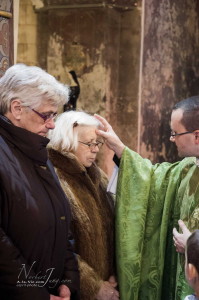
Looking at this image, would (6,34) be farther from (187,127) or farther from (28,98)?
(187,127)

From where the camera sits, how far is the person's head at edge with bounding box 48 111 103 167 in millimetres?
3402

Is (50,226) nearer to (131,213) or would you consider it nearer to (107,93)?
(131,213)

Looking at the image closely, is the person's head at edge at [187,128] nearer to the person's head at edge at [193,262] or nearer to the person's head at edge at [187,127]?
the person's head at edge at [187,127]

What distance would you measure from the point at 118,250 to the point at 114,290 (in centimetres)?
23

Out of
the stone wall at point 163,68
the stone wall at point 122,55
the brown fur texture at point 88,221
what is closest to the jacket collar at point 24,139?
the brown fur texture at point 88,221

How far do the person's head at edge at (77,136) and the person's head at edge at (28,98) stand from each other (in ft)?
2.06

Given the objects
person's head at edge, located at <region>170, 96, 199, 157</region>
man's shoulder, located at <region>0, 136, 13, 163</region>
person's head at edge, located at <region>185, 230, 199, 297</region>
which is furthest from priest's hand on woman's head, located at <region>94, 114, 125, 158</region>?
person's head at edge, located at <region>185, 230, 199, 297</region>

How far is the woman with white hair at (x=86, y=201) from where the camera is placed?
327 centimetres

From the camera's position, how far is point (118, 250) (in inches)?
138

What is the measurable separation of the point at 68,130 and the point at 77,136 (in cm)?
7

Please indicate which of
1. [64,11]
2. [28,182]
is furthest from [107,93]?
[28,182]

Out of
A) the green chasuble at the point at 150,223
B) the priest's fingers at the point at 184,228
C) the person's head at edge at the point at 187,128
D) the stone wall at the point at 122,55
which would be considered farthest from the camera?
the stone wall at the point at 122,55

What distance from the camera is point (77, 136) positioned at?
348 cm

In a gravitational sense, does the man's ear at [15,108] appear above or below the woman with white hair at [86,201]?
above
